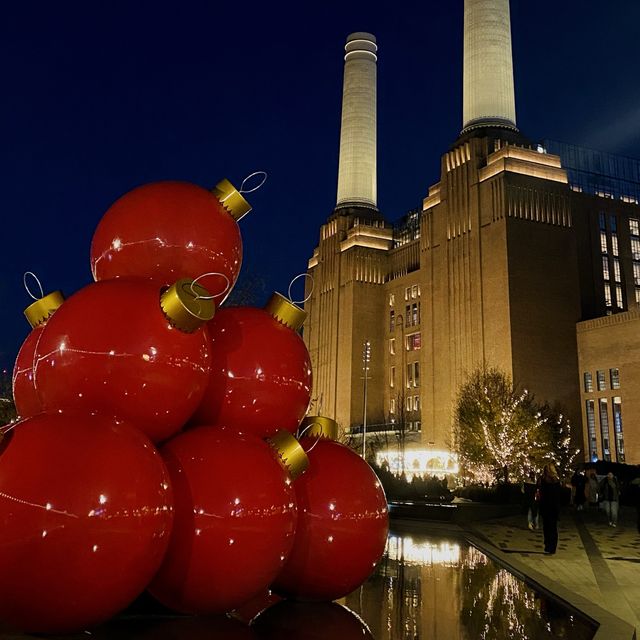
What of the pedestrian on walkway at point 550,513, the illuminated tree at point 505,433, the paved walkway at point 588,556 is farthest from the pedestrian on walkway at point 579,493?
the pedestrian on walkway at point 550,513

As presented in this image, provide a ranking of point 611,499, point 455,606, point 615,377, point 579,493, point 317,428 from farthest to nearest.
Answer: point 615,377 < point 579,493 < point 611,499 < point 455,606 < point 317,428

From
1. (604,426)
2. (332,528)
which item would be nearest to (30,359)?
(332,528)

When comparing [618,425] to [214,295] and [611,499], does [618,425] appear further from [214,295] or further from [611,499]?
[214,295]

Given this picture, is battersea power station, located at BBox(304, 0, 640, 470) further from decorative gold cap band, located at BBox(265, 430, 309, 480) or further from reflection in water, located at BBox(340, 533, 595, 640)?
decorative gold cap band, located at BBox(265, 430, 309, 480)

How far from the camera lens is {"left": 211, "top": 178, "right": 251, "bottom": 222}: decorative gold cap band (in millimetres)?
5695

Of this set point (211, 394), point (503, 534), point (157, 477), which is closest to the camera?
point (157, 477)

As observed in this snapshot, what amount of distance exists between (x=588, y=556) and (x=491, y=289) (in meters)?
41.7

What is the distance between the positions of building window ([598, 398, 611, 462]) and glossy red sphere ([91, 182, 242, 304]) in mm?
48627

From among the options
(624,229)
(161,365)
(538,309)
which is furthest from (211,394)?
(624,229)

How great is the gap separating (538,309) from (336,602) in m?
48.7

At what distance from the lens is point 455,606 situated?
672 centimetres

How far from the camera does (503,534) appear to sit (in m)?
16.8

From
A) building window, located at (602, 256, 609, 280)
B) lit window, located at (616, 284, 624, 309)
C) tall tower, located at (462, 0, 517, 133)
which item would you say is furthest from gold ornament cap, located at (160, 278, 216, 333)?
lit window, located at (616, 284, 624, 309)

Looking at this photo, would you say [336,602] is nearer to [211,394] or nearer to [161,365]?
[211,394]
